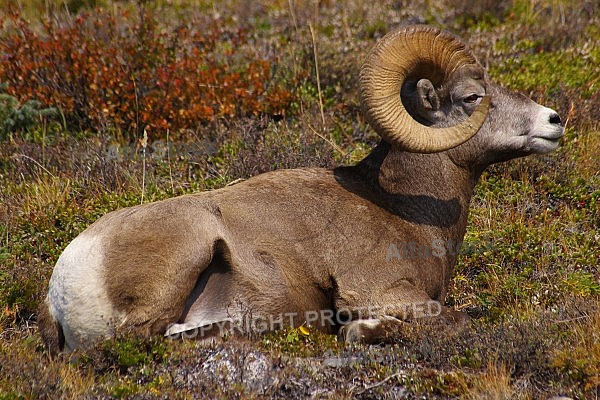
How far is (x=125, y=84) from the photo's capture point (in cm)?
1086

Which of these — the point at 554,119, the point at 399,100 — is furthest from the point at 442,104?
the point at 554,119

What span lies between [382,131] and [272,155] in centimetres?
273

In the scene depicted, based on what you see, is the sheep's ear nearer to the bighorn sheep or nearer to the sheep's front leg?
the bighorn sheep

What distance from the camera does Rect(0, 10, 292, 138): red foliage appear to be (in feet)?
35.1

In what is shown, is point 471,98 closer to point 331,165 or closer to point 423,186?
point 423,186

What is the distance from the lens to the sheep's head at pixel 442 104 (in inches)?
273

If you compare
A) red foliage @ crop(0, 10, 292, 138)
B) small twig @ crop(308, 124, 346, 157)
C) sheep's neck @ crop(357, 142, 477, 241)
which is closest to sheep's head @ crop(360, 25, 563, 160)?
sheep's neck @ crop(357, 142, 477, 241)

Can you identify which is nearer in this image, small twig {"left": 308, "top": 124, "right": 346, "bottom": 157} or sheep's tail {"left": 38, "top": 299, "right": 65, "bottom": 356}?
sheep's tail {"left": 38, "top": 299, "right": 65, "bottom": 356}

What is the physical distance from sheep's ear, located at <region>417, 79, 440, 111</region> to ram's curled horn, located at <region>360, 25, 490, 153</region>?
0.30 m

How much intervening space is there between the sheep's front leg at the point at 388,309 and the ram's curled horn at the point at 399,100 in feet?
3.89

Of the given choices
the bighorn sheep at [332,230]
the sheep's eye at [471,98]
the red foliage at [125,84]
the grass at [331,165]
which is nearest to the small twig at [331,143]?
the grass at [331,165]

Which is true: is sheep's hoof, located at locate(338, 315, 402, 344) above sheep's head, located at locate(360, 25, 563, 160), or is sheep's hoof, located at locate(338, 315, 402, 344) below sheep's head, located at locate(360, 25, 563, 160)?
below

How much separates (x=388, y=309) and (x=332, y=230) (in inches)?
30.5

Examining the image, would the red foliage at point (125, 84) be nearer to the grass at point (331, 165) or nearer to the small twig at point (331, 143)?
the grass at point (331, 165)
